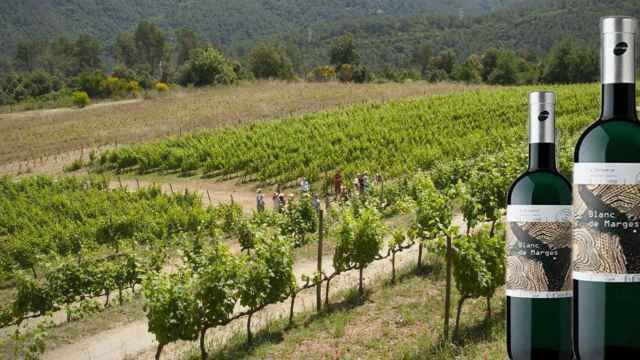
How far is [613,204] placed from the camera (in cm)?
152

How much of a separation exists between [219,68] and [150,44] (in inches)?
1485

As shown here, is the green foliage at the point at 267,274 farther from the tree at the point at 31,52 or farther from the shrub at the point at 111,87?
the tree at the point at 31,52

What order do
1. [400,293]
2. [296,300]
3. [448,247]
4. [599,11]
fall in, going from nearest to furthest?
[448,247] < [400,293] < [296,300] < [599,11]

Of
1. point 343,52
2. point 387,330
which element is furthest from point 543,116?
point 343,52

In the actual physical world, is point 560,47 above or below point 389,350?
above

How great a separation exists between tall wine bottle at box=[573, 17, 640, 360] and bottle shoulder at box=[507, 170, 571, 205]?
105 millimetres

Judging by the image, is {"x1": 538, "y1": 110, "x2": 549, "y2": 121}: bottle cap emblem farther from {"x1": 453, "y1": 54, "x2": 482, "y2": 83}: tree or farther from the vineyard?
{"x1": 453, "y1": 54, "x2": 482, "y2": 83}: tree

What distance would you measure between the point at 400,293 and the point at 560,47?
179 feet

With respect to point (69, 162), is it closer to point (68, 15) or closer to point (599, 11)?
point (599, 11)

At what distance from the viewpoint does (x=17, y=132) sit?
167 ft

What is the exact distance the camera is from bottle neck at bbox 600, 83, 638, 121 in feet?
5.04

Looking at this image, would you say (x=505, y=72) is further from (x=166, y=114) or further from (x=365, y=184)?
(x=365, y=184)

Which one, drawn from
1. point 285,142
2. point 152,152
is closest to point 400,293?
point 285,142

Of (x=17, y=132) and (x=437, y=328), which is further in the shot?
(x=17, y=132)
